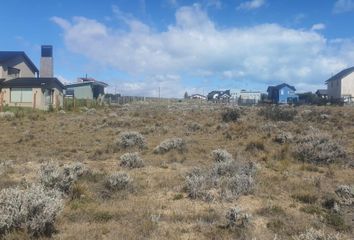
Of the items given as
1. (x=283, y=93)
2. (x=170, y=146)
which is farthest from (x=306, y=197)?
(x=283, y=93)

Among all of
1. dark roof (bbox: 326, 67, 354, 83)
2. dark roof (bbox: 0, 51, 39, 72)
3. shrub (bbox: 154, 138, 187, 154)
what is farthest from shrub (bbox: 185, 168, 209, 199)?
dark roof (bbox: 326, 67, 354, 83)

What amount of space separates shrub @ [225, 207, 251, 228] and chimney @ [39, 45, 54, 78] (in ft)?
167

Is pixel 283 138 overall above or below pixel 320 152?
above

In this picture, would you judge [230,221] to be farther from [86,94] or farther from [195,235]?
[86,94]

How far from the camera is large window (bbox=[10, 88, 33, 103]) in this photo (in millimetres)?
43500

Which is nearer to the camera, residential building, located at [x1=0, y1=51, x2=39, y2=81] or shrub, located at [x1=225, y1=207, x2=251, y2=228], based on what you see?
shrub, located at [x1=225, y1=207, x2=251, y2=228]

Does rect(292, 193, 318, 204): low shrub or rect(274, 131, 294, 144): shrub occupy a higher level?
rect(274, 131, 294, 144): shrub

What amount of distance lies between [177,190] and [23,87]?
3706 cm

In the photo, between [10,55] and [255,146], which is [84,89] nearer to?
[10,55]

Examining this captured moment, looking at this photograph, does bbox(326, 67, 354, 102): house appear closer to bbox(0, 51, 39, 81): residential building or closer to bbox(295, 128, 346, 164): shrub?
bbox(0, 51, 39, 81): residential building

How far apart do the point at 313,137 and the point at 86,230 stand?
10.7 m

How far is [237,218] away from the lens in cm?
711

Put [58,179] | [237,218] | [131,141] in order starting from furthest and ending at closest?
[131,141] < [58,179] < [237,218]

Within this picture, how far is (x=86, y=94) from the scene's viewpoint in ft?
224
